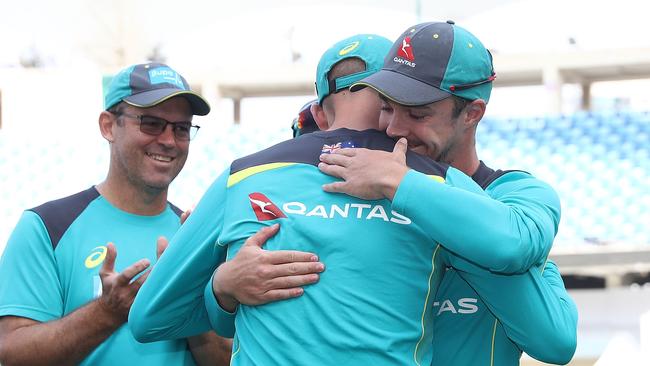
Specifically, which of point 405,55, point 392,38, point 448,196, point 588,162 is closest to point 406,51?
point 405,55

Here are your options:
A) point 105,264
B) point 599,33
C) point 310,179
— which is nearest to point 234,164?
point 310,179

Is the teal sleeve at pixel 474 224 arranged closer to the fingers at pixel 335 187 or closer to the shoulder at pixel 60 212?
the fingers at pixel 335 187

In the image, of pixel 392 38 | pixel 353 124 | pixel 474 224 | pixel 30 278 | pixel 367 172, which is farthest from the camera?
pixel 392 38

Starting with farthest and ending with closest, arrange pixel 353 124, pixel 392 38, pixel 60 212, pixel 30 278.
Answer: pixel 392 38
pixel 60 212
pixel 30 278
pixel 353 124

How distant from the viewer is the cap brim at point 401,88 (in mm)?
2174

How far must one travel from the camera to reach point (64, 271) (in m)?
3.05

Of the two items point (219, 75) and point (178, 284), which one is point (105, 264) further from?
point (219, 75)

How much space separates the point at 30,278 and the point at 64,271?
111 mm

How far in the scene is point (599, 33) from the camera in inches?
641

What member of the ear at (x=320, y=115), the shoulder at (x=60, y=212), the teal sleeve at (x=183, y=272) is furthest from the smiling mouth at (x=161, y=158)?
the teal sleeve at (x=183, y=272)

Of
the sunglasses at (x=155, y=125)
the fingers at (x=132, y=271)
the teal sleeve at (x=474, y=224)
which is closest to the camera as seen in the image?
the teal sleeve at (x=474, y=224)

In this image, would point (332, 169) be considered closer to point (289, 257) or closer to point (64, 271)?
point (289, 257)

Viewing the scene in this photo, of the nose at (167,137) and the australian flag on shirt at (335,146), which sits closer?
the australian flag on shirt at (335,146)

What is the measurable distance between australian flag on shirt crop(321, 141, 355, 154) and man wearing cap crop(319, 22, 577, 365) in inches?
1.3
